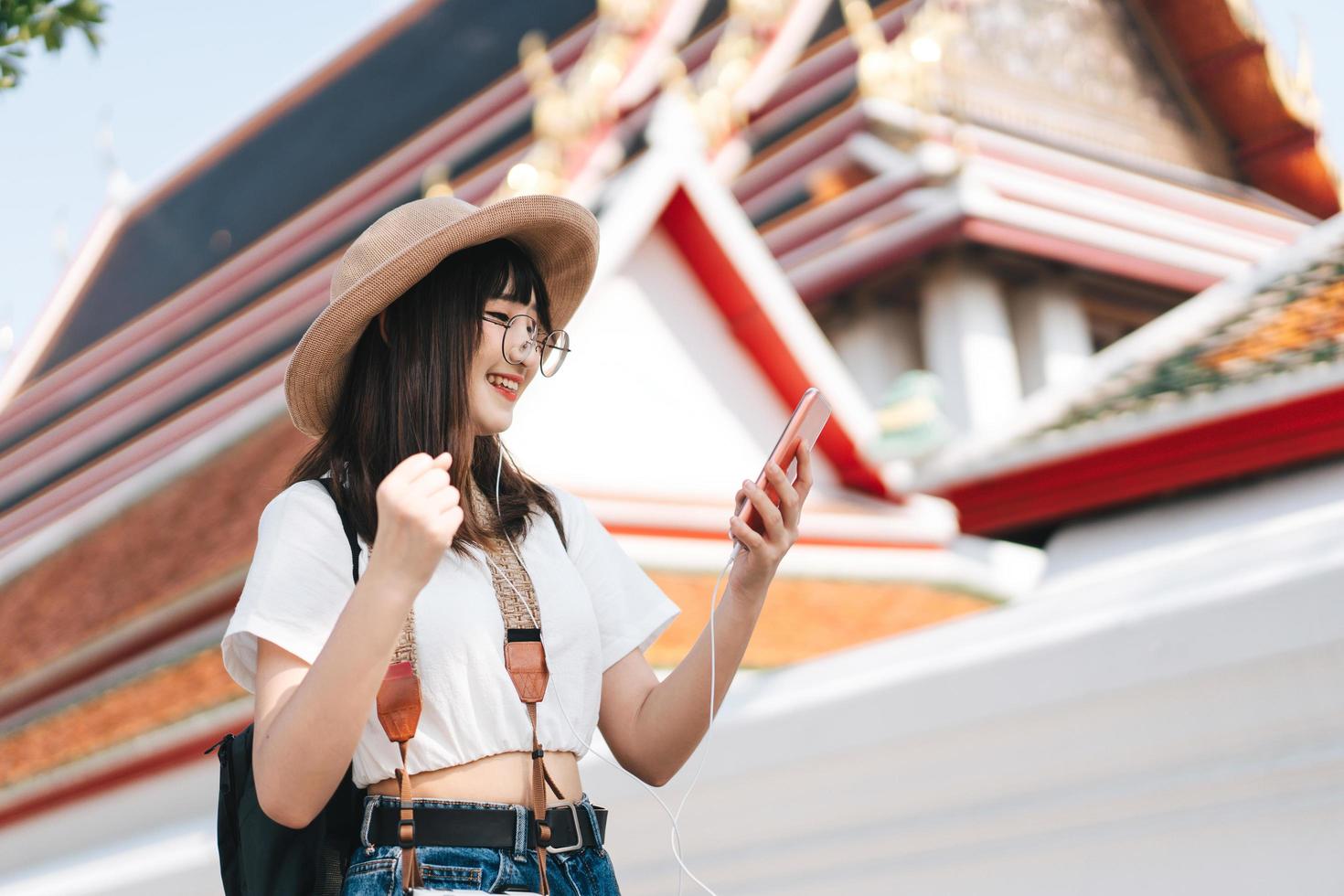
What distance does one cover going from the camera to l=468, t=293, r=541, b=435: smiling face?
1570 mm

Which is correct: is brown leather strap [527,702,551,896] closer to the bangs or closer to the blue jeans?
the blue jeans

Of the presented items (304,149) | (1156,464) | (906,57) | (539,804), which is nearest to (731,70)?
(906,57)

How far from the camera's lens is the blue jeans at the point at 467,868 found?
54.4 inches

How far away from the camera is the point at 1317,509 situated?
3.46 m

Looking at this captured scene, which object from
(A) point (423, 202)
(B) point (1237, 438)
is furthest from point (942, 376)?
(A) point (423, 202)

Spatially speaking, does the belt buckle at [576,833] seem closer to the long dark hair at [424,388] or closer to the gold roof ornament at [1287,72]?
the long dark hair at [424,388]

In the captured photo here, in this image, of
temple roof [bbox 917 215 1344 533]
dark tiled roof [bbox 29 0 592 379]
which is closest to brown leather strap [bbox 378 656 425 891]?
temple roof [bbox 917 215 1344 533]

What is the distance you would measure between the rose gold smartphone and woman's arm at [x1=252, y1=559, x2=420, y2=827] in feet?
1.42

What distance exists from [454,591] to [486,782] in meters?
0.19

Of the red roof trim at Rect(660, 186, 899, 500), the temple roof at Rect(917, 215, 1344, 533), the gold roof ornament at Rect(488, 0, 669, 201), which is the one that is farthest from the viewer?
the gold roof ornament at Rect(488, 0, 669, 201)

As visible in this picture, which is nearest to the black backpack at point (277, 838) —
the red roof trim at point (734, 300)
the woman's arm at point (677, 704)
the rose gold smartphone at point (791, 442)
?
the woman's arm at point (677, 704)

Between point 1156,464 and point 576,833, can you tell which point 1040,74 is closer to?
point 1156,464

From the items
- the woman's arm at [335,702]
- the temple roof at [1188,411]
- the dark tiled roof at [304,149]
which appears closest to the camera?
the woman's arm at [335,702]

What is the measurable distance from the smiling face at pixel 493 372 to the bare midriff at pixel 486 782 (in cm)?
35
